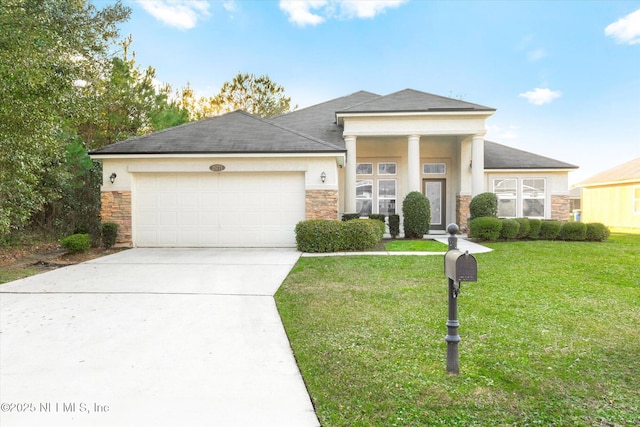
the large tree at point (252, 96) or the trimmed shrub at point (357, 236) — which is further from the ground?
the large tree at point (252, 96)

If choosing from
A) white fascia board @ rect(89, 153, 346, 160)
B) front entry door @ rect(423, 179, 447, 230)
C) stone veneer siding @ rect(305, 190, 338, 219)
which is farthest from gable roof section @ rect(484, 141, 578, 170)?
white fascia board @ rect(89, 153, 346, 160)

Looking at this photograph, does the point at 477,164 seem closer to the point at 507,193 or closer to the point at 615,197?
the point at 507,193

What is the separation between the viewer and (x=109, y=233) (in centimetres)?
1078

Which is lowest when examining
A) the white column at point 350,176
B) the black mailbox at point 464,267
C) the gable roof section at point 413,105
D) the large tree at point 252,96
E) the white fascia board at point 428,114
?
the black mailbox at point 464,267

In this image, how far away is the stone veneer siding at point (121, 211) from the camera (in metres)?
11.0

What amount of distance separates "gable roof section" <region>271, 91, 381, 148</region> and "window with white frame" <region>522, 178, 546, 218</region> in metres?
8.13

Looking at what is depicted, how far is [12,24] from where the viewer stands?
7730 mm

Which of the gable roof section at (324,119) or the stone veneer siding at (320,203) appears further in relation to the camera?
the gable roof section at (324,119)

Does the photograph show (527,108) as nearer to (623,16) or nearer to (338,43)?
(623,16)

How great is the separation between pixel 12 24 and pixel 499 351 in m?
10.5

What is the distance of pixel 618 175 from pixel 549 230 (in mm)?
14285

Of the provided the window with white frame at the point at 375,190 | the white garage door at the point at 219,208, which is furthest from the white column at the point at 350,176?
the white garage door at the point at 219,208

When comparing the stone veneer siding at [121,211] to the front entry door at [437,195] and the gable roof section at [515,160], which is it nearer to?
the front entry door at [437,195]

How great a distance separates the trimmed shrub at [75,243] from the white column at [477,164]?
1307 cm
